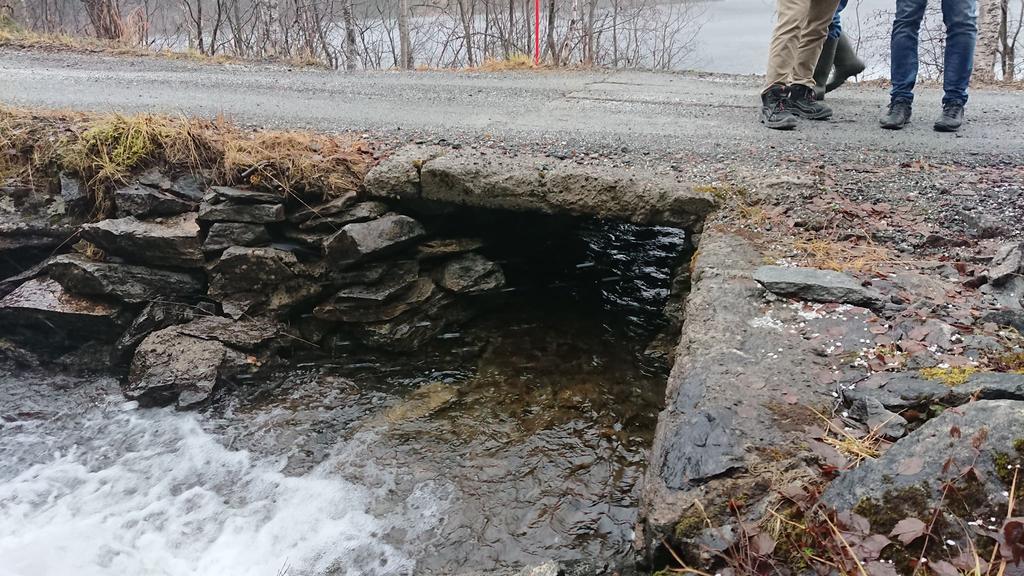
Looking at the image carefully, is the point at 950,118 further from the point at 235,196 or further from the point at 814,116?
the point at 235,196

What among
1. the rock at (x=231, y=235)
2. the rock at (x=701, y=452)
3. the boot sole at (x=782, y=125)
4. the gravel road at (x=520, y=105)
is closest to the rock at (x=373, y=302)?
the rock at (x=231, y=235)

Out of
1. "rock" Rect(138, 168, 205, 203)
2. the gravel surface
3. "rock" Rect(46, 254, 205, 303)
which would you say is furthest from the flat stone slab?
"rock" Rect(46, 254, 205, 303)

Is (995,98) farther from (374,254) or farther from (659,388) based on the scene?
(374,254)

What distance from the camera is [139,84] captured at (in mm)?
6762

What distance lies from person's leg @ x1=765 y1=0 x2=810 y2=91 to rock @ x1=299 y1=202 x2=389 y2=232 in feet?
10.8

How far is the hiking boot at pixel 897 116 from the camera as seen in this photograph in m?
5.45

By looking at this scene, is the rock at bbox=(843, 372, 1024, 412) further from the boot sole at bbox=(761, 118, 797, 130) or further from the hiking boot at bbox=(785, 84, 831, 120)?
the hiking boot at bbox=(785, 84, 831, 120)

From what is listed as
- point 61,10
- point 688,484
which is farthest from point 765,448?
point 61,10

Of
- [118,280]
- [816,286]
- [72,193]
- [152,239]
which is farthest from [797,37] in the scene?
[72,193]

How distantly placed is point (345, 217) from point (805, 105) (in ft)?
13.2

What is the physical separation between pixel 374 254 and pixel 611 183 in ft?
5.64

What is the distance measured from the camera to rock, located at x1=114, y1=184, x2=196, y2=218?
189 inches

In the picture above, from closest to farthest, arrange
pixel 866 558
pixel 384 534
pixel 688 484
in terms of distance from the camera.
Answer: pixel 866 558 → pixel 688 484 → pixel 384 534

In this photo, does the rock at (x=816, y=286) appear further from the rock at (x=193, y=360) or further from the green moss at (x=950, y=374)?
the rock at (x=193, y=360)
